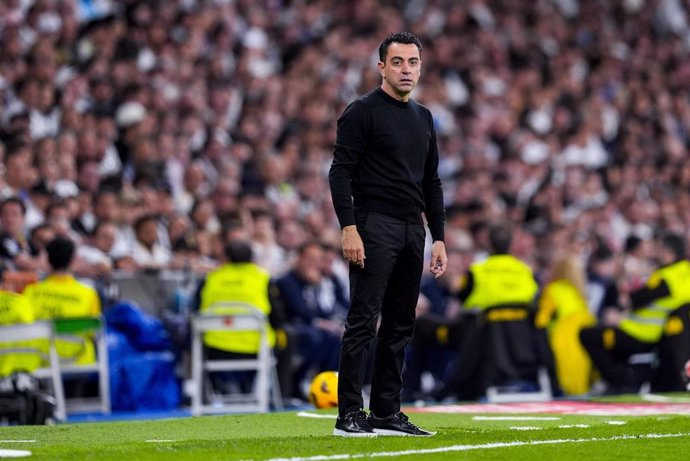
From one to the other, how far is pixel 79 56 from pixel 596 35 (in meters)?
12.1

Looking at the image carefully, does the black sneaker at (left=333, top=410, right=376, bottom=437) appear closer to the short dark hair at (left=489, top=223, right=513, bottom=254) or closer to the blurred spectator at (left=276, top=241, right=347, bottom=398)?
the blurred spectator at (left=276, top=241, right=347, bottom=398)

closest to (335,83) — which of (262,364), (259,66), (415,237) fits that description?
(259,66)

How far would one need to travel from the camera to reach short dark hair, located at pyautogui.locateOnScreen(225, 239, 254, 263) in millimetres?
13523

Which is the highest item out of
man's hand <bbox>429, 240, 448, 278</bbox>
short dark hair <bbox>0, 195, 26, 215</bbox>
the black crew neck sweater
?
short dark hair <bbox>0, 195, 26, 215</bbox>

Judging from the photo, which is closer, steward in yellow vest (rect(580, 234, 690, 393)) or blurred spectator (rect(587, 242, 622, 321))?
steward in yellow vest (rect(580, 234, 690, 393))

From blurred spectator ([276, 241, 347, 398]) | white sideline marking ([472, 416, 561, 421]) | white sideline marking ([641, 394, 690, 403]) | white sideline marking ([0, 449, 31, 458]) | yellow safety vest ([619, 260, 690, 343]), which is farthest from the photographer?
blurred spectator ([276, 241, 347, 398])

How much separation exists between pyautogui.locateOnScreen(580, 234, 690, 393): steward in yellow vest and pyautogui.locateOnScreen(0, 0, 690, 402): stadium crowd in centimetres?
62

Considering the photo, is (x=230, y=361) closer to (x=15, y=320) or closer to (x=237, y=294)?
(x=237, y=294)

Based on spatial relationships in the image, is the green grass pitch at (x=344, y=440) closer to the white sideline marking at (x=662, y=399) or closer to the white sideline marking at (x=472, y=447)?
the white sideline marking at (x=472, y=447)

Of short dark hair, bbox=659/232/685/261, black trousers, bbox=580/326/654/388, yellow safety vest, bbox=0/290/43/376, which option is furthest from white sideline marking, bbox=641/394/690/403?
yellow safety vest, bbox=0/290/43/376

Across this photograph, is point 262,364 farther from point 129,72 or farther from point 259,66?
point 259,66

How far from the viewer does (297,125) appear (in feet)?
64.3

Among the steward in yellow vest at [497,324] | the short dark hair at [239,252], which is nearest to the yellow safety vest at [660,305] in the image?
the steward in yellow vest at [497,324]

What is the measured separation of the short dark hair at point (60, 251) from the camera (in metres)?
12.6
